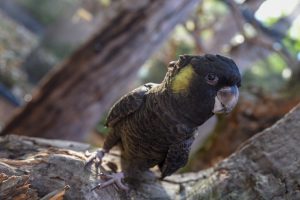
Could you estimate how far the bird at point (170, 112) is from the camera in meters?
1.41

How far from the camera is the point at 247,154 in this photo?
5.72 feet

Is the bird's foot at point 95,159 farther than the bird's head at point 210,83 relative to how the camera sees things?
Yes

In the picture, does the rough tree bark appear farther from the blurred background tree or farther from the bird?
the bird

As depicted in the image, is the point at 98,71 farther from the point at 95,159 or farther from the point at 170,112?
the point at 170,112

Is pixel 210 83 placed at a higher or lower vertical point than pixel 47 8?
lower

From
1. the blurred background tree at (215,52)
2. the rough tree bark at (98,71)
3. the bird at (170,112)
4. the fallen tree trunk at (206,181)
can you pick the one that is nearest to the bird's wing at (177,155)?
the bird at (170,112)

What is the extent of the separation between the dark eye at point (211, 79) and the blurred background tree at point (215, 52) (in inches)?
61.8

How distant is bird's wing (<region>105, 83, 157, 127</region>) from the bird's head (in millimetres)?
247

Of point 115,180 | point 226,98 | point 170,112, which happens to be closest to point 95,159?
point 115,180

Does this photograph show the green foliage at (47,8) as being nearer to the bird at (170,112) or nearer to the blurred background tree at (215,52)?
the blurred background tree at (215,52)

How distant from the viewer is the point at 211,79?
1.41m

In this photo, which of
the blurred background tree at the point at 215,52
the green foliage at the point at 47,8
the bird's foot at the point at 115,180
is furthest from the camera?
the green foliage at the point at 47,8

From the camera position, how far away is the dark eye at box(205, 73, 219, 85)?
1398 mm

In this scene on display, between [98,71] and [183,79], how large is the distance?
192cm
